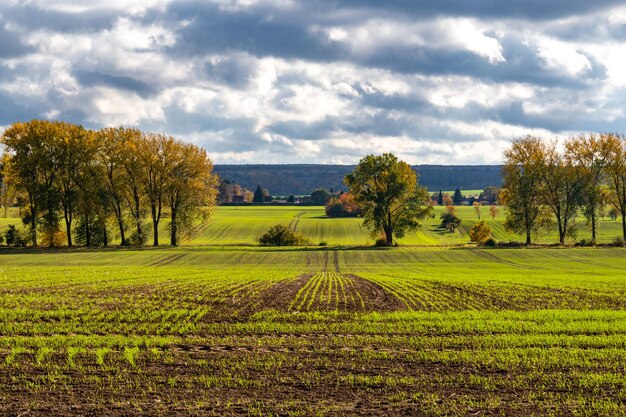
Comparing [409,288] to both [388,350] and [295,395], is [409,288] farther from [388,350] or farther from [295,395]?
[295,395]

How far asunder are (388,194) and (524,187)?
767 inches

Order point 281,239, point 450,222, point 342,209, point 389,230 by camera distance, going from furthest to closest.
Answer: point 342,209, point 450,222, point 281,239, point 389,230

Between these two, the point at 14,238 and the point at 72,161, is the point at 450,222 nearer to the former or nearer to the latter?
the point at 72,161

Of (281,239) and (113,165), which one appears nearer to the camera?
(113,165)

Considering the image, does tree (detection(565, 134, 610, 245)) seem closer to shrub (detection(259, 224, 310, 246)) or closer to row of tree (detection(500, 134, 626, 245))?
row of tree (detection(500, 134, 626, 245))

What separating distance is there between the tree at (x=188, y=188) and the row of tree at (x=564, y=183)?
144 ft

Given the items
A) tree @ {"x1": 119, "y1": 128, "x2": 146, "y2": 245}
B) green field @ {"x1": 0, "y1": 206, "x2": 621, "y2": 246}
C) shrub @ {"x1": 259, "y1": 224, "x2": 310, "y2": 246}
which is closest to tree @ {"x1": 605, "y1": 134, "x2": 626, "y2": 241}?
green field @ {"x1": 0, "y1": 206, "x2": 621, "y2": 246}

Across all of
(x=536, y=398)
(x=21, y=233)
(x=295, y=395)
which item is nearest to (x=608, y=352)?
(x=536, y=398)

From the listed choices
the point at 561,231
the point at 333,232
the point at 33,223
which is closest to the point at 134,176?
the point at 33,223

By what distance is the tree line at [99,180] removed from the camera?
→ 72.1 meters

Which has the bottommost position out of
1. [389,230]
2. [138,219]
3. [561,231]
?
[561,231]

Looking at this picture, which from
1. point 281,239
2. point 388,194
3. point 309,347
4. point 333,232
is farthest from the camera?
point 333,232

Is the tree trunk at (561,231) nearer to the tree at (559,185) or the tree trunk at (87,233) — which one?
the tree at (559,185)

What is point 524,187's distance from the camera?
8050 cm
